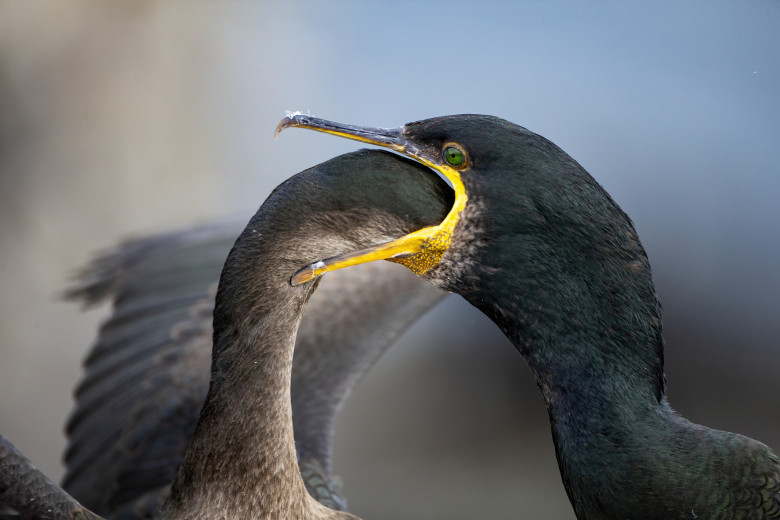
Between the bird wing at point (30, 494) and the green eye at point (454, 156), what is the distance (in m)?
0.95

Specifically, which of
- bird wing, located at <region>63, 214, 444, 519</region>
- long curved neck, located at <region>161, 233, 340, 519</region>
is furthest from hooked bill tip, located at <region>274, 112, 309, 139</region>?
bird wing, located at <region>63, 214, 444, 519</region>

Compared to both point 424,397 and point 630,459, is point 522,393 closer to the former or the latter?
point 424,397

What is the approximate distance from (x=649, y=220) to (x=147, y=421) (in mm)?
3032

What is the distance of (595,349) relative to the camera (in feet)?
4.87

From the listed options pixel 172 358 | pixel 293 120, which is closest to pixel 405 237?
pixel 293 120

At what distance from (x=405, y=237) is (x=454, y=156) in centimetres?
15

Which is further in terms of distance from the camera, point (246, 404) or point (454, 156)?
point (246, 404)

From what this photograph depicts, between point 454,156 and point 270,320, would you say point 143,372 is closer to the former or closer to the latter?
point 270,320

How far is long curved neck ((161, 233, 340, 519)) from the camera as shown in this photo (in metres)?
1.64

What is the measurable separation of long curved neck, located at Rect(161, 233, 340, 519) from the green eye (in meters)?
0.33

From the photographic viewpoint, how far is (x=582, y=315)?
1.48 meters

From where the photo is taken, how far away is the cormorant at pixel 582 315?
56.5 inches

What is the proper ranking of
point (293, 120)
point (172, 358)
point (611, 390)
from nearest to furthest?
point (611, 390) → point (293, 120) → point (172, 358)

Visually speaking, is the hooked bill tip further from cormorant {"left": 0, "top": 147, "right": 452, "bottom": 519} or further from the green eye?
the green eye
